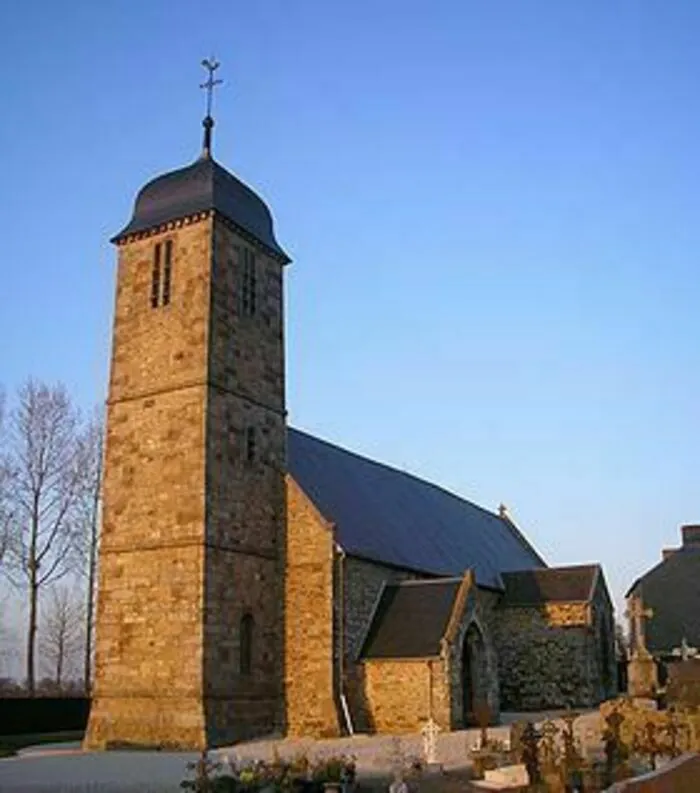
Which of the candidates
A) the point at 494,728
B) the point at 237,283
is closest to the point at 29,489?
the point at 237,283

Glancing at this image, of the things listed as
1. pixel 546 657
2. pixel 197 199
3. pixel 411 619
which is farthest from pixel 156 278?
pixel 546 657

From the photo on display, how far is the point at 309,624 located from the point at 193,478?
4.99 m

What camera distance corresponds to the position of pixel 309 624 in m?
25.0

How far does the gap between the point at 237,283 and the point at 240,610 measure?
8619 mm

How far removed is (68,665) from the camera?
57.0m

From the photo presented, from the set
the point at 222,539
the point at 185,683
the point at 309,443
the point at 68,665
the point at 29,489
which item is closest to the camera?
the point at 185,683

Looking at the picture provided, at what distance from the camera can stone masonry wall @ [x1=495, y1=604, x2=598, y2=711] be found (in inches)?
1293

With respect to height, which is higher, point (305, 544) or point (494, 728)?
point (305, 544)

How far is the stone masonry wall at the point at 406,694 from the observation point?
24.2 meters

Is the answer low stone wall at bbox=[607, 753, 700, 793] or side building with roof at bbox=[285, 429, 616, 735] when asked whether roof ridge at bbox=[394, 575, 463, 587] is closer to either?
side building with roof at bbox=[285, 429, 616, 735]

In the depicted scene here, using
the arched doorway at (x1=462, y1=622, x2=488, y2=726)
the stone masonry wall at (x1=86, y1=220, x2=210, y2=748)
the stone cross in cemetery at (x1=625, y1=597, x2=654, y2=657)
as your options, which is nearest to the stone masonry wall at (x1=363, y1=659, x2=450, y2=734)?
the arched doorway at (x1=462, y1=622, x2=488, y2=726)

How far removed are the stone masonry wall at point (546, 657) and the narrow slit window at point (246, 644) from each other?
12373mm

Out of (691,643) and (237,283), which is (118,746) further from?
(691,643)

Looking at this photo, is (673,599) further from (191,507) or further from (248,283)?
(191,507)
